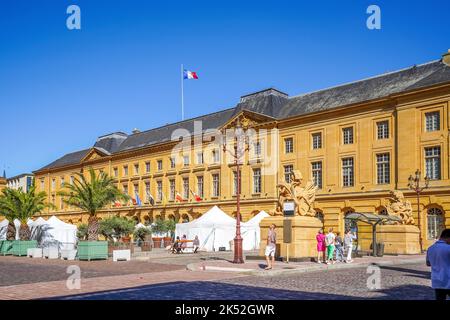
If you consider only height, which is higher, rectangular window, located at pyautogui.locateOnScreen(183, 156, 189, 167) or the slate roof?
the slate roof

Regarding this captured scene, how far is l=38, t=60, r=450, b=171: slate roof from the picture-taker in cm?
4238

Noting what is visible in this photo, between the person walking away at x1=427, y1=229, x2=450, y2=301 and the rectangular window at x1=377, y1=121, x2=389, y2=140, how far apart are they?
36494mm

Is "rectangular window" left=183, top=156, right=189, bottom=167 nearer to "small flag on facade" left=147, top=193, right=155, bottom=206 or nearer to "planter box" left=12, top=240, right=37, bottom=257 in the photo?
"small flag on facade" left=147, top=193, right=155, bottom=206

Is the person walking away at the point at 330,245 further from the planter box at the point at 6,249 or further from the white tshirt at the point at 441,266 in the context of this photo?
the planter box at the point at 6,249

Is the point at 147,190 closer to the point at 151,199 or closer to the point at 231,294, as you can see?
the point at 151,199

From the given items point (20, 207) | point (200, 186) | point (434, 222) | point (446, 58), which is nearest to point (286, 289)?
point (434, 222)

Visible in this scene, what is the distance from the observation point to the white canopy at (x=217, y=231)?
39.8 meters

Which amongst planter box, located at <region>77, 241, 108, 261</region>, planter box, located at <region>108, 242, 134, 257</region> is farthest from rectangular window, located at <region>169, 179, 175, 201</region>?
planter box, located at <region>77, 241, 108, 261</region>

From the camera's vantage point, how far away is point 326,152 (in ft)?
155

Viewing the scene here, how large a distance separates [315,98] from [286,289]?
1532 inches

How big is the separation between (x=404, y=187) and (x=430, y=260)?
34.3 meters
